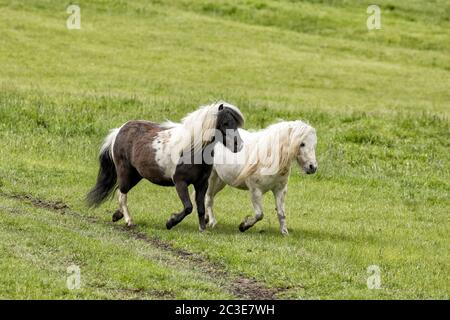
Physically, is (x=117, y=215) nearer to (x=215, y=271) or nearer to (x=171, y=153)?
(x=171, y=153)

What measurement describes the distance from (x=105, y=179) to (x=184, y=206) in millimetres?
2492

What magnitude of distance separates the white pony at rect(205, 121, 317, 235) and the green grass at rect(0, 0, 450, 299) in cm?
78

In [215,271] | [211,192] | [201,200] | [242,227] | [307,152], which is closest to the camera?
[215,271]

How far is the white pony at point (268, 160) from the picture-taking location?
16.3m

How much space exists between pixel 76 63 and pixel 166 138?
20.4 metres

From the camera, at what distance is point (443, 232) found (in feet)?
59.9

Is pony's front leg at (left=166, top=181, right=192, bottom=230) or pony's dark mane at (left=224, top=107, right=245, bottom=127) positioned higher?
pony's dark mane at (left=224, top=107, right=245, bottom=127)

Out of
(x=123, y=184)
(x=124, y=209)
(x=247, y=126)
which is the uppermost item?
(x=123, y=184)

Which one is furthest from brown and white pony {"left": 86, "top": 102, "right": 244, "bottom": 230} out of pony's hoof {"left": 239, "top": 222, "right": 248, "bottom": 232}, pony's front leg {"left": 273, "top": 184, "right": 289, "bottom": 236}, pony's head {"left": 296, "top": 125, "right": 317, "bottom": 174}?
pony's front leg {"left": 273, "top": 184, "right": 289, "bottom": 236}

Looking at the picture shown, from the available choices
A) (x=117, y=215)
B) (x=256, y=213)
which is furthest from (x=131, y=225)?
(x=256, y=213)

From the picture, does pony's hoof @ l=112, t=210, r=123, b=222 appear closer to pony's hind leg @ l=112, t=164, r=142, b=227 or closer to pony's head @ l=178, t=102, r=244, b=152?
pony's hind leg @ l=112, t=164, r=142, b=227

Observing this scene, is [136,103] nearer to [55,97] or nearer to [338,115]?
[55,97]

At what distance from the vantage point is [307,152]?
16.3 meters

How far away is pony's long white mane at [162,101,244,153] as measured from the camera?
15.9m
